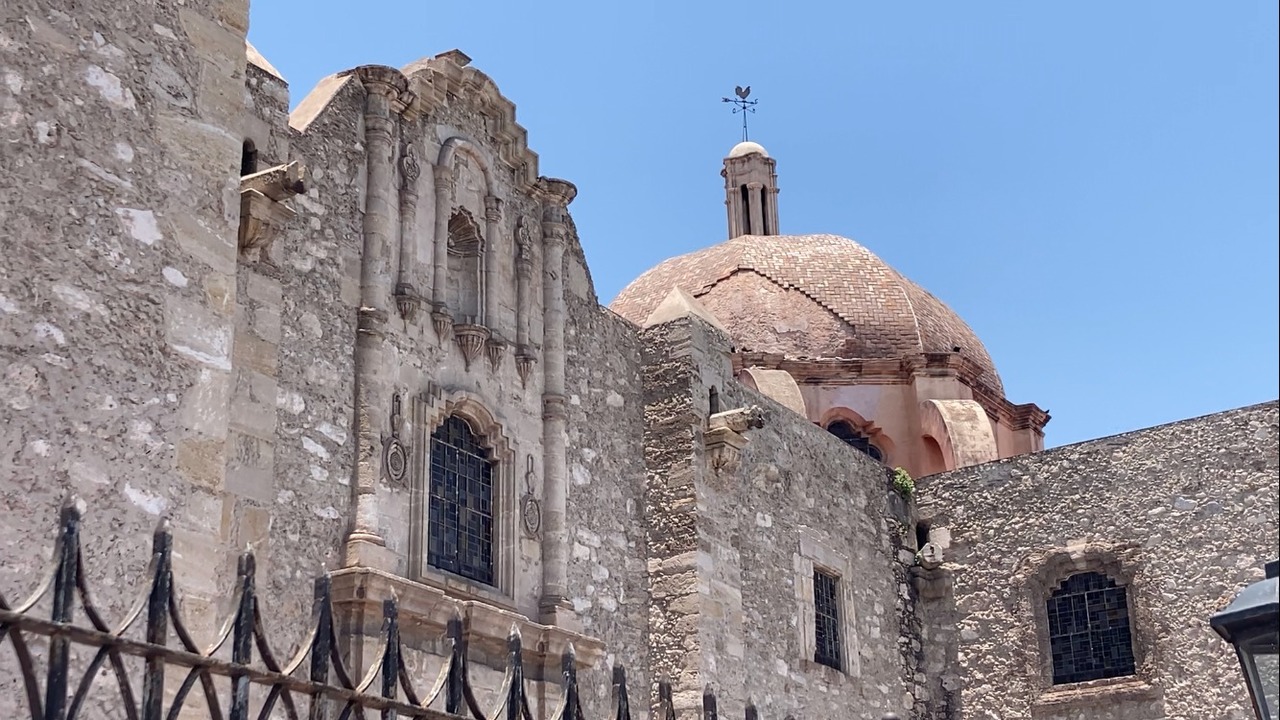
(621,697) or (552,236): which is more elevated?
(552,236)

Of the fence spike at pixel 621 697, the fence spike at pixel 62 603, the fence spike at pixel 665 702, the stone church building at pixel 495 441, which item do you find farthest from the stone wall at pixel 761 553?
the fence spike at pixel 62 603

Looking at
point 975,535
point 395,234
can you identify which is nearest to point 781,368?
point 975,535

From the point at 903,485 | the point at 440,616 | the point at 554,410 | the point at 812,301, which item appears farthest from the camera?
the point at 812,301

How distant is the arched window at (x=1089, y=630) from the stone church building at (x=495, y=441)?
3 centimetres

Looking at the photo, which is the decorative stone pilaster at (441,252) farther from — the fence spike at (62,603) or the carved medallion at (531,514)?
the fence spike at (62,603)

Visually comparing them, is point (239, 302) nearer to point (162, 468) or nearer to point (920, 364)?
point (162, 468)

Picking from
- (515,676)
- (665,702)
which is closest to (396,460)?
(665,702)

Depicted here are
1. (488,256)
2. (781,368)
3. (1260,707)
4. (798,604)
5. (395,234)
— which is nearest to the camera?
(1260,707)

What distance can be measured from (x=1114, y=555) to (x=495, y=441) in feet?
21.1

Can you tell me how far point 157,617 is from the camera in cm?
465

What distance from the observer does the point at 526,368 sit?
11.1 m

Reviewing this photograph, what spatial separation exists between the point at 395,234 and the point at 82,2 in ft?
12.4

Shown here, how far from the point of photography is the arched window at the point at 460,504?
1009 centimetres

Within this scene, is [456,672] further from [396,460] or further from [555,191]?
[555,191]
